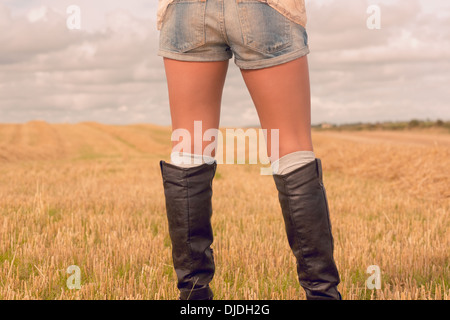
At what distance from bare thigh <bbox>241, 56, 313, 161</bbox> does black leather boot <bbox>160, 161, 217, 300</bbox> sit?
42cm

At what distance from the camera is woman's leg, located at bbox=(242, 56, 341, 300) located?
6.51ft

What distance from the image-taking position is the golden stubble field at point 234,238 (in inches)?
103

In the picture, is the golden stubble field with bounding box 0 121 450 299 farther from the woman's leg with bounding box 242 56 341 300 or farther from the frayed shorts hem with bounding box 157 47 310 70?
the frayed shorts hem with bounding box 157 47 310 70

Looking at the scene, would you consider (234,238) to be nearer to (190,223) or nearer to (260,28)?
(190,223)

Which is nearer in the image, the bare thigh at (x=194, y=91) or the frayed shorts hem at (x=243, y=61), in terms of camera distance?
the frayed shorts hem at (x=243, y=61)

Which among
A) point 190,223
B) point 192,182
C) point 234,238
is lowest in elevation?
point 234,238

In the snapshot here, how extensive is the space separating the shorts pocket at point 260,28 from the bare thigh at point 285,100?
102 mm

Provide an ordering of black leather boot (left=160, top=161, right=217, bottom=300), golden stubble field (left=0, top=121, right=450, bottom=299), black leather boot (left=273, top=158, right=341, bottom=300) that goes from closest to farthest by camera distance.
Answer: black leather boot (left=273, top=158, right=341, bottom=300)
black leather boot (left=160, top=161, right=217, bottom=300)
golden stubble field (left=0, top=121, right=450, bottom=299)

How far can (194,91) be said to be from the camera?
2123 mm

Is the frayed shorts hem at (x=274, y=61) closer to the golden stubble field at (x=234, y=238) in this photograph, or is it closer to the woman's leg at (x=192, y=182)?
the woman's leg at (x=192, y=182)

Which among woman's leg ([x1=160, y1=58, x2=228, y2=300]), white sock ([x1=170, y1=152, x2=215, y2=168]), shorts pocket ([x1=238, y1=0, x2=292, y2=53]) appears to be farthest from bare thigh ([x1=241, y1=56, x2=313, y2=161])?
white sock ([x1=170, y1=152, x2=215, y2=168])

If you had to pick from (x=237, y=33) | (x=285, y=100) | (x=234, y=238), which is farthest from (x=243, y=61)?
(x=234, y=238)

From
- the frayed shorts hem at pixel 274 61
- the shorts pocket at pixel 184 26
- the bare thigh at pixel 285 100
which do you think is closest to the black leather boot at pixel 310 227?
the bare thigh at pixel 285 100

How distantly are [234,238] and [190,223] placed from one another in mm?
1598
